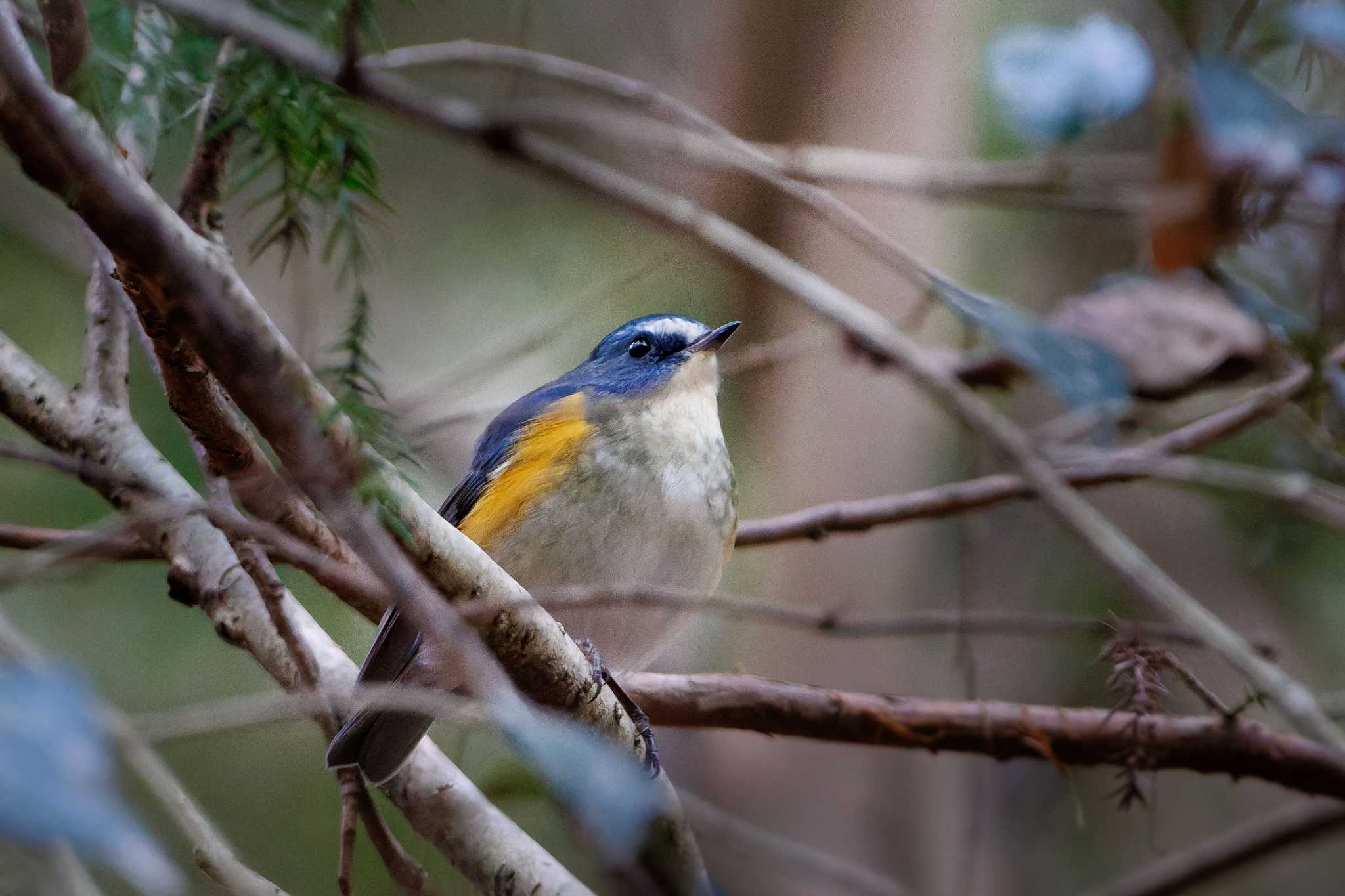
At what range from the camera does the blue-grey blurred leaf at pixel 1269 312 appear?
2.09 meters

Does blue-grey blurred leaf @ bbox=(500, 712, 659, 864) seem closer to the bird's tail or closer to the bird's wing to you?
the bird's wing

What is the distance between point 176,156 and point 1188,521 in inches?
165

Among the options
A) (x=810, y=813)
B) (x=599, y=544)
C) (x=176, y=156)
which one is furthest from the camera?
(x=810, y=813)

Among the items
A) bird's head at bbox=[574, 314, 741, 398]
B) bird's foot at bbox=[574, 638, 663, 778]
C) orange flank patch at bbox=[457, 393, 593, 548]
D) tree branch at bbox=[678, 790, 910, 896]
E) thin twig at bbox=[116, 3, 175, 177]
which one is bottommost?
tree branch at bbox=[678, 790, 910, 896]

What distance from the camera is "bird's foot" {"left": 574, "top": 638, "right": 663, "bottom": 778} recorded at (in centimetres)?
187

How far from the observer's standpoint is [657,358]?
2494 millimetres

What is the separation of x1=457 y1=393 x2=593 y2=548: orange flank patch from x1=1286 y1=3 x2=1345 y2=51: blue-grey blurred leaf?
1.35 meters

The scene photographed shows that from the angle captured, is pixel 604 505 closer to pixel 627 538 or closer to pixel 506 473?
pixel 627 538

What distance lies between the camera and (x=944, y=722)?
235cm

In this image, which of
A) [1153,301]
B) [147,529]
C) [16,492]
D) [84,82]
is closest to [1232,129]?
[1153,301]

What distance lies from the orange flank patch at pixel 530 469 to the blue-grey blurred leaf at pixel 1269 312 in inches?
47.5

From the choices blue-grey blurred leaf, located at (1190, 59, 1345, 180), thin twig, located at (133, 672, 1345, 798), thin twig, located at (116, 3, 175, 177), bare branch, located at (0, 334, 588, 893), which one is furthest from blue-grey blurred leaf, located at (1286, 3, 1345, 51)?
bare branch, located at (0, 334, 588, 893)

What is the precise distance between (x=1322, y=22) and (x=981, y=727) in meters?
1.38

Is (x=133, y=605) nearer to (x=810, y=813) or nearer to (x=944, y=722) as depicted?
(x=810, y=813)
